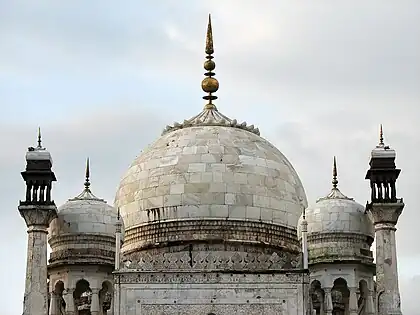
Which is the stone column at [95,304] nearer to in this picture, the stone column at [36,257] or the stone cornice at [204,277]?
the stone column at [36,257]

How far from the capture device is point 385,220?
5347 centimetres

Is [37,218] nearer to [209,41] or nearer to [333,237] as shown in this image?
[333,237]

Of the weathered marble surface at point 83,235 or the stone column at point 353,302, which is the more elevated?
the weathered marble surface at point 83,235

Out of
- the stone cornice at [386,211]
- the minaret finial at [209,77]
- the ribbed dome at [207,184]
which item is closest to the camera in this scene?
the stone cornice at [386,211]

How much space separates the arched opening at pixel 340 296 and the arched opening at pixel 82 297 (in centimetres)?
797

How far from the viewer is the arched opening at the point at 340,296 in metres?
54.8

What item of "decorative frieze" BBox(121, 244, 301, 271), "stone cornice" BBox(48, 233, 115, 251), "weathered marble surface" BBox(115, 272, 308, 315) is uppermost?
"stone cornice" BBox(48, 233, 115, 251)

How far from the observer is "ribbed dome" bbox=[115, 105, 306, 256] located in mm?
55188

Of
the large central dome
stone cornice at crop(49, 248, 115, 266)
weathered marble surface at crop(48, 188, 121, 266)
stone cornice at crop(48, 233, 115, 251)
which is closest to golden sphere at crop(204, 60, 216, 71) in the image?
the large central dome

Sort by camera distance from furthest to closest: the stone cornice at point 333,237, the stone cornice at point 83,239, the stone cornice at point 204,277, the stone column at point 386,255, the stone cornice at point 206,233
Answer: the stone cornice at point 206,233 → the stone cornice at point 83,239 → the stone cornice at point 333,237 → the stone column at point 386,255 → the stone cornice at point 204,277

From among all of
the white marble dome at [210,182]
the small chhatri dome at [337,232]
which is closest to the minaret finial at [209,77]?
the white marble dome at [210,182]

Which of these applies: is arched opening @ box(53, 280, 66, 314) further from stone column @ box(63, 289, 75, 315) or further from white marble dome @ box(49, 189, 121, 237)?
white marble dome @ box(49, 189, 121, 237)

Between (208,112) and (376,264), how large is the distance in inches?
384

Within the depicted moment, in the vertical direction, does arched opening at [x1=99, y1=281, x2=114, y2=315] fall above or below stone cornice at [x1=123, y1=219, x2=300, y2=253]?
below
